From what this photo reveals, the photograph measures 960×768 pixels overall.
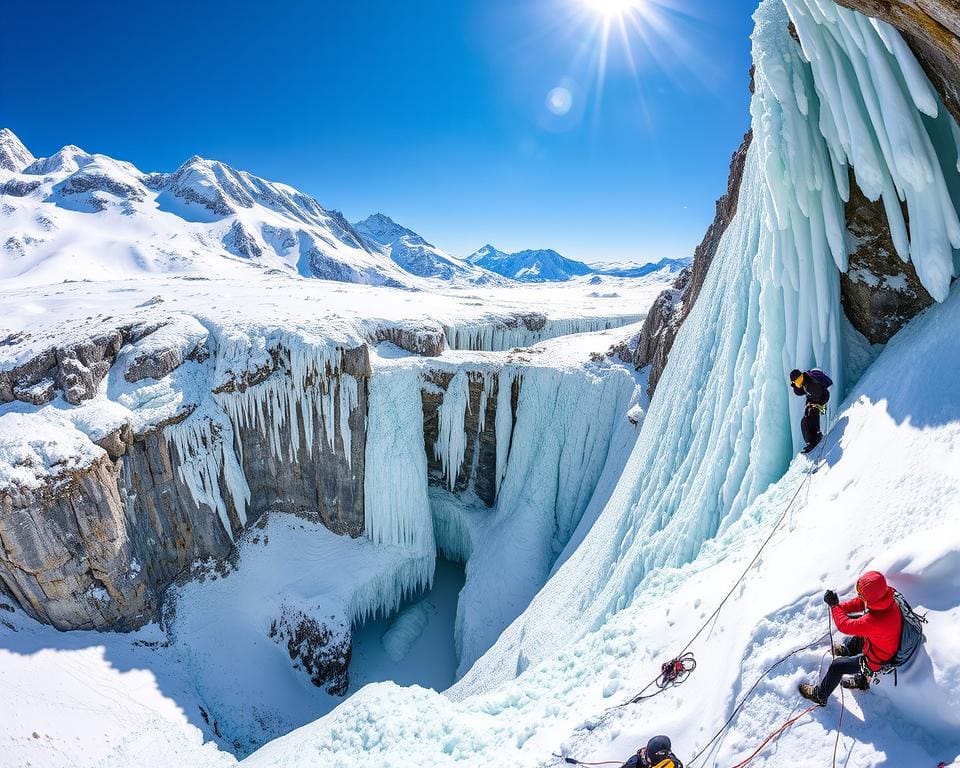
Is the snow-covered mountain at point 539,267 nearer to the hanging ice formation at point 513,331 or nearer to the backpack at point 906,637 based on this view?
the hanging ice formation at point 513,331

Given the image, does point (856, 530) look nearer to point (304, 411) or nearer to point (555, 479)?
point (555, 479)

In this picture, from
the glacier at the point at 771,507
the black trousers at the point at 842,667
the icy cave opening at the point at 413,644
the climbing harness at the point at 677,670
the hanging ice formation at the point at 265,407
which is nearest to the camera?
the black trousers at the point at 842,667

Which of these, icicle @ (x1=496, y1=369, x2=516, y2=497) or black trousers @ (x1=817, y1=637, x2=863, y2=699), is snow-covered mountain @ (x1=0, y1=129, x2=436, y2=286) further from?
black trousers @ (x1=817, y1=637, x2=863, y2=699)

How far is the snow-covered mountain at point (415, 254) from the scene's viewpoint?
11506 centimetres

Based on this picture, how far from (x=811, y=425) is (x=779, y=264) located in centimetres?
240

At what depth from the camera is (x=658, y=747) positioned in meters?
3.32

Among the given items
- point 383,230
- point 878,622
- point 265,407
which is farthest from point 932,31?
point 383,230

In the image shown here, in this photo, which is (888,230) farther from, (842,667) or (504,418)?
(504,418)

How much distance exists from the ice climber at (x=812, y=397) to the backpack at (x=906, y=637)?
247cm

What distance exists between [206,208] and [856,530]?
311ft

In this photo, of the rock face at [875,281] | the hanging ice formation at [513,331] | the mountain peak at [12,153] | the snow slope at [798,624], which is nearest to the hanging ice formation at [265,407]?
the hanging ice formation at [513,331]

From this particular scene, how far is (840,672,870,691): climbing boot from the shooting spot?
9.26ft

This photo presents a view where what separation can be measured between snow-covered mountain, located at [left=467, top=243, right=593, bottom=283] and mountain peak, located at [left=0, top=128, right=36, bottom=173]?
12987 centimetres

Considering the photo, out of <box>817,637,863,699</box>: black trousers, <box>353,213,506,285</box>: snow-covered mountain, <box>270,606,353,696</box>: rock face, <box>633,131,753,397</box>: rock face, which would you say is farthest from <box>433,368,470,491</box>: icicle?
<box>353,213,506,285</box>: snow-covered mountain
